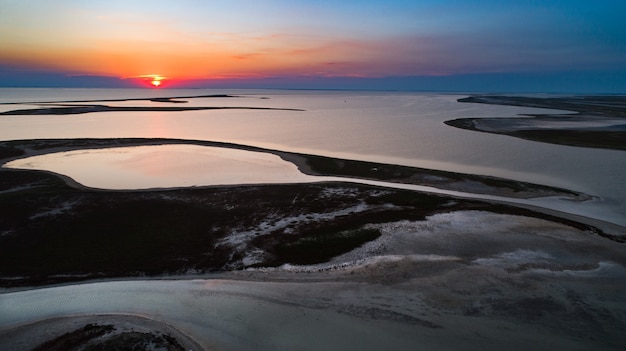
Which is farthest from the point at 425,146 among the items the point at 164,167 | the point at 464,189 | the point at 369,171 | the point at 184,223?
the point at 184,223

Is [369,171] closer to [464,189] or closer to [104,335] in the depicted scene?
[464,189]

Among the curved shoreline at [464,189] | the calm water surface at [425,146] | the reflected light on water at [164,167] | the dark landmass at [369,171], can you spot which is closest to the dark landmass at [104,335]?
the curved shoreline at [464,189]

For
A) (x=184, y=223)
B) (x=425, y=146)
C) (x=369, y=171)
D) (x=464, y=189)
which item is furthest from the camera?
(x=425, y=146)

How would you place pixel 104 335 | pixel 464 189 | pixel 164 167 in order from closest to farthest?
pixel 104 335
pixel 464 189
pixel 164 167

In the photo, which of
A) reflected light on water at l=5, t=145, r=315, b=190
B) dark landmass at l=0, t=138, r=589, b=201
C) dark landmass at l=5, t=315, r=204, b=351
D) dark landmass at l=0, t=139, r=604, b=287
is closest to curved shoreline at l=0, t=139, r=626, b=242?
dark landmass at l=0, t=138, r=589, b=201

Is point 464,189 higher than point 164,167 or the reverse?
the reverse

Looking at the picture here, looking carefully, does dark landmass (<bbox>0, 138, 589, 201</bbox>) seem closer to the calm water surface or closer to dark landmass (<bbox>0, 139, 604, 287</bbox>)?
dark landmass (<bbox>0, 139, 604, 287</bbox>)

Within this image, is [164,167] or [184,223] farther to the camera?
[164,167]
